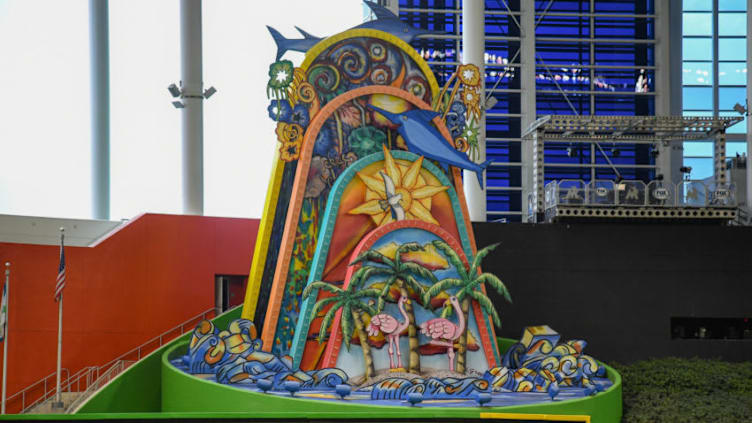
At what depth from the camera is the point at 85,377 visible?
2303cm

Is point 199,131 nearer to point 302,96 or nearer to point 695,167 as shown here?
point 302,96

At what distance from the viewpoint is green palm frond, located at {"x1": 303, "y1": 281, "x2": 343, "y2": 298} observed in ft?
65.7

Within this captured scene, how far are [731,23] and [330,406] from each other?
1235 inches

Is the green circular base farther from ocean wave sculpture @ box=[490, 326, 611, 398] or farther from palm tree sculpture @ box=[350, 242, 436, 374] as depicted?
palm tree sculpture @ box=[350, 242, 436, 374]

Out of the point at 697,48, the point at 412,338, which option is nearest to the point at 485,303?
the point at 412,338

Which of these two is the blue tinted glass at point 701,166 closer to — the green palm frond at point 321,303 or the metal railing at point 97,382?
the green palm frond at point 321,303

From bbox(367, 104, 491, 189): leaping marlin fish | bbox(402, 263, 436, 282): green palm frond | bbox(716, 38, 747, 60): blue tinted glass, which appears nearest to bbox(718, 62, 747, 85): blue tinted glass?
bbox(716, 38, 747, 60): blue tinted glass

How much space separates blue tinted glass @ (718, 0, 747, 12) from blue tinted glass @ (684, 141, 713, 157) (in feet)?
18.9

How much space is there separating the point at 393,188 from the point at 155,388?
6.76 metres

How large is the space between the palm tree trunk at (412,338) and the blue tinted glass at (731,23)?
27770 mm

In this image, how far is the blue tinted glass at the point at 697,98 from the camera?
139 ft

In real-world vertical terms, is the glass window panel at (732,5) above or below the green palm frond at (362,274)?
above

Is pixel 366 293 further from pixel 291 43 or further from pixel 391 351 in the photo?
pixel 291 43

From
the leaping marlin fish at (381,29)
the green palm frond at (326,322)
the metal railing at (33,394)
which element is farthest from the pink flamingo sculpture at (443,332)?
the metal railing at (33,394)
